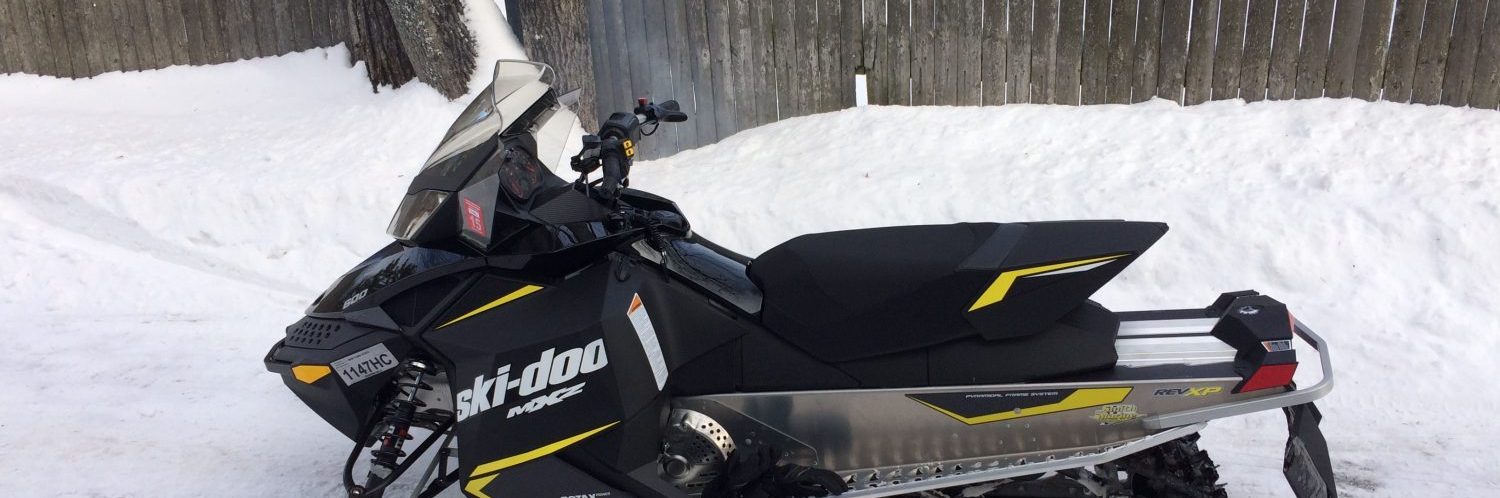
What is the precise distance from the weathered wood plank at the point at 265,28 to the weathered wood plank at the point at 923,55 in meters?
4.52

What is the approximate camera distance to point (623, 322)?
7.91 ft

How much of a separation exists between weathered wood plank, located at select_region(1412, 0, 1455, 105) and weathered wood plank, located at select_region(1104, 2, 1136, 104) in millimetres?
1547

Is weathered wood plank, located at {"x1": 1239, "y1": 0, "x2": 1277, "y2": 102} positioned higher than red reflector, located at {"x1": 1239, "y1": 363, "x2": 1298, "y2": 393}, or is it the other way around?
weathered wood plank, located at {"x1": 1239, "y1": 0, "x2": 1277, "y2": 102}

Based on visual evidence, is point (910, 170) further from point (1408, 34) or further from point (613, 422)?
point (613, 422)

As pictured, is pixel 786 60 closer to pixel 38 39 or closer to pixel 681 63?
pixel 681 63

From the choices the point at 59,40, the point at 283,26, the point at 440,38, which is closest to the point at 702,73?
the point at 440,38

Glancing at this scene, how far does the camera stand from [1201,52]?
18.8 feet

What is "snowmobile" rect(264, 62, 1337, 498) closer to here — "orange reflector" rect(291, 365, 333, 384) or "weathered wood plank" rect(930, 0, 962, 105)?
"orange reflector" rect(291, 365, 333, 384)

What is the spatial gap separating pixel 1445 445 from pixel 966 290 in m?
2.34

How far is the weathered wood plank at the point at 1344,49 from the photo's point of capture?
5.38m

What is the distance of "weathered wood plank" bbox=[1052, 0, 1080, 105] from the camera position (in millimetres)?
5879

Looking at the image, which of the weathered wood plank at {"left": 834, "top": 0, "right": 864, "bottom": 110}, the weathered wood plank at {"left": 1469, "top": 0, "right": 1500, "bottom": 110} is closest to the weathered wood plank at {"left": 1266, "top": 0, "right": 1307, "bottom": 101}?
the weathered wood plank at {"left": 1469, "top": 0, "right": 1500, "bottom": 110}

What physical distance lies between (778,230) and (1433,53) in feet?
12.8

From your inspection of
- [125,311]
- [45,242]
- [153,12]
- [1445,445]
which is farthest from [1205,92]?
[153,12]
